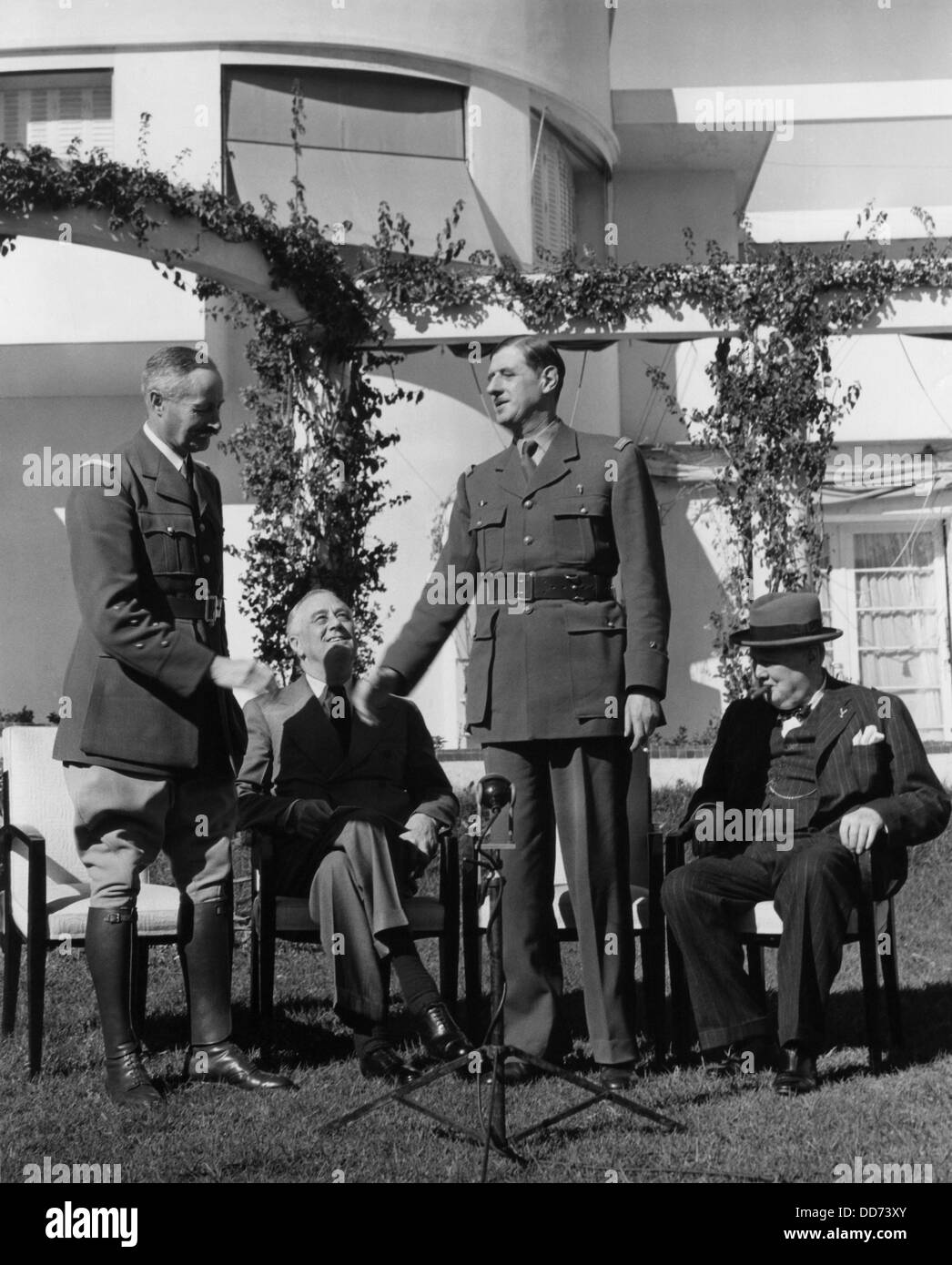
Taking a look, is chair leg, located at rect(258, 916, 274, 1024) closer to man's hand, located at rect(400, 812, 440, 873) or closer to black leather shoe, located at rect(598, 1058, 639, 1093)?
man's hand, located at rect(400, 812, 440, 873)

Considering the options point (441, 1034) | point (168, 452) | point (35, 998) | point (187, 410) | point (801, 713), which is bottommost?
point (441, 1034)

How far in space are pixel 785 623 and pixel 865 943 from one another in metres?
1.06

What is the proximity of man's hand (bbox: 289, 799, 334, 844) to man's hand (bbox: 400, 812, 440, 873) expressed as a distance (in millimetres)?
288

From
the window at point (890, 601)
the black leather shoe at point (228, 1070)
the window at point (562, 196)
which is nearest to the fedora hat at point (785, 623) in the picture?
the black leather shoe at point (228, 1070)

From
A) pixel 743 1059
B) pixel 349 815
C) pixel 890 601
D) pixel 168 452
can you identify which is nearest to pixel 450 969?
pixel 349 815

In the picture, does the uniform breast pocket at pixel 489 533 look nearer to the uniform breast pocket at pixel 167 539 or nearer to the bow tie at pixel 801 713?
the uniform breast pocket at pixel 167 539

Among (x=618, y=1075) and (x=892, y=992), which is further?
(x=892, y=992)

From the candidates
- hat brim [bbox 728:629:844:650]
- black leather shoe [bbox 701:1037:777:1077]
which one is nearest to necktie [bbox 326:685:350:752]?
hat brim [bbox 728:629:844:650]

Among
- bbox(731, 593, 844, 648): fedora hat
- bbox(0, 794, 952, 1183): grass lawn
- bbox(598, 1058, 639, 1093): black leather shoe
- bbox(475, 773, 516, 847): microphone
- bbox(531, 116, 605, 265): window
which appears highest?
bbox(531, 116, 605, 265): window

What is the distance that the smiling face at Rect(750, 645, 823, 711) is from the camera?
538 centimetres

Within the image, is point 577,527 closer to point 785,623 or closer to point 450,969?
point 785,623

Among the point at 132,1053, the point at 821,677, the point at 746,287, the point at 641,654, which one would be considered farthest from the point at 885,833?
the point at 746,287

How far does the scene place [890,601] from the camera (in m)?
14.7

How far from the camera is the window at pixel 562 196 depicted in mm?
13062
